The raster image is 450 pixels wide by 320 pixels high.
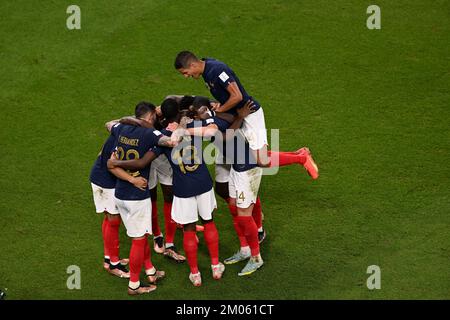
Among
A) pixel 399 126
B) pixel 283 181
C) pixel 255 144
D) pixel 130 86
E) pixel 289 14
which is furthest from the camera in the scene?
pixel 289 14

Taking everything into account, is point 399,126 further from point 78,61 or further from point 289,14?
point 78,61

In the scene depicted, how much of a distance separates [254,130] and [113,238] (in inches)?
68.0

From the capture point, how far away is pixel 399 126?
9.75m

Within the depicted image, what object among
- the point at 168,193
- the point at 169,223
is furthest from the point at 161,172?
the point at 169,223

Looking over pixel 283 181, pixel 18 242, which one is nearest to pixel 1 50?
pixel 18 242

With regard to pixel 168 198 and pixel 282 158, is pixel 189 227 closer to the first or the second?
pixel 168 198

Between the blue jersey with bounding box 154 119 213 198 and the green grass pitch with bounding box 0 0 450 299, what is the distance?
977 millimetres

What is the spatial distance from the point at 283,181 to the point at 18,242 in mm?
3030

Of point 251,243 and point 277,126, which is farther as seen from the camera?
point 277,126

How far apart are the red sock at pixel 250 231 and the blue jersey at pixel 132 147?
98cm

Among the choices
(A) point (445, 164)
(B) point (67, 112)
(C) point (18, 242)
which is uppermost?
(B) point (67, 112)

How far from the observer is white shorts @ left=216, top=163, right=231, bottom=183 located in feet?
25.7

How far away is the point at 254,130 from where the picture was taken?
7.67 meters

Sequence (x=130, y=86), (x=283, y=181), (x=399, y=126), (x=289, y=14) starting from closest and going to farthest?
(x=283, y=181)
(x=399, y=126)
(x=130, y=86)
(x=289, y=14)
